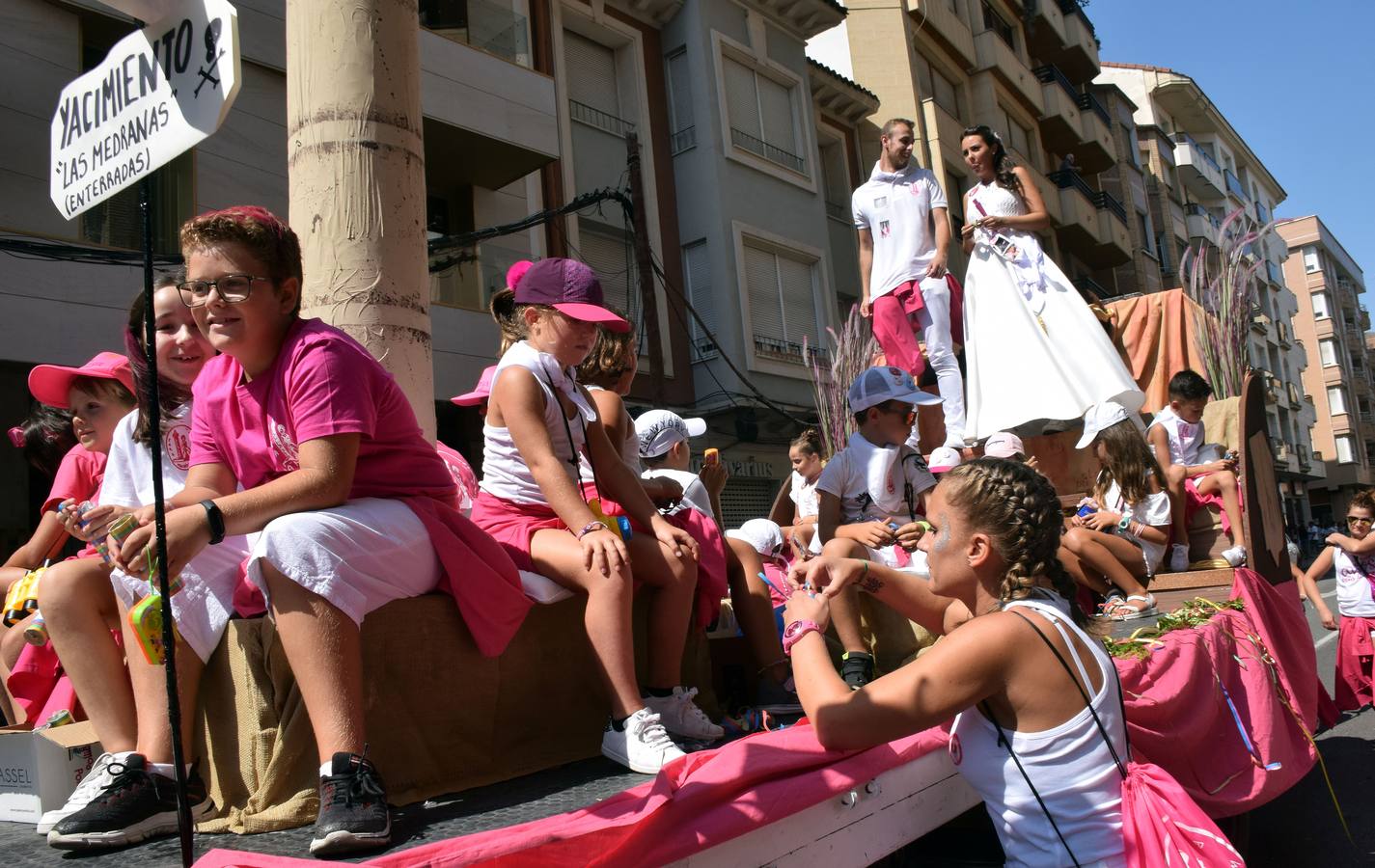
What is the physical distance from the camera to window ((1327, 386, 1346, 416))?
58.9 meters

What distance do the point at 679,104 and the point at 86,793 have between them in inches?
653

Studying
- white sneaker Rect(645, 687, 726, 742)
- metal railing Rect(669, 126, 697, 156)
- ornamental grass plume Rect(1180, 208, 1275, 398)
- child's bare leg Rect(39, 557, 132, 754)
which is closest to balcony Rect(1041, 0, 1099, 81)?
metal railing Rect(669, 126, 697, 156)

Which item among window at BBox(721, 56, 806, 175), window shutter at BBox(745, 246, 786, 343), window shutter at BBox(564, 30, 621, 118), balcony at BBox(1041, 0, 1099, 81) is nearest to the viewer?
window shutter at BBox(564, 30, 621, 118)

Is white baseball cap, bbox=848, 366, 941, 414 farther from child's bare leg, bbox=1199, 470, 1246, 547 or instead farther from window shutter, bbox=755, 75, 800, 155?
window shutter, bbox=755, 75, 800, 155

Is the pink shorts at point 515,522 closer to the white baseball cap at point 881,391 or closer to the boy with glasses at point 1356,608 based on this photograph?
the white baseball cap at point 881,391

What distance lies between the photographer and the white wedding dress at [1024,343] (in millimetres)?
6570

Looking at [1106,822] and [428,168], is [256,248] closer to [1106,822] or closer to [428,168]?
[1106,822]

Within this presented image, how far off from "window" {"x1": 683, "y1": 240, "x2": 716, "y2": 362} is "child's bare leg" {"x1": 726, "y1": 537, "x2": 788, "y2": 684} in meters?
13.0

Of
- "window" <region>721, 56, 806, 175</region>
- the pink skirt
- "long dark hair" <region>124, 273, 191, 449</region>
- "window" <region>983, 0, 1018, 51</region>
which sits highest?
"window" <region>983, 0, 1018, 51</region>

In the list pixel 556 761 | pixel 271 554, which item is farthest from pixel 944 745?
pixel 271 554

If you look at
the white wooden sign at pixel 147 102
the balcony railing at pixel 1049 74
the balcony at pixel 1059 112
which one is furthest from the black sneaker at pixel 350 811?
the balcony railing at pixel 1049 74

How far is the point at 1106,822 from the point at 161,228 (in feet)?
34.1

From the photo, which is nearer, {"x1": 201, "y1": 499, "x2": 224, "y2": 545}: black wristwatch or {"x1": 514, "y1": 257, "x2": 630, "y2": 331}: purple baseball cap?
{"x1": 201, "y1": 499, "x2": 224, "y2": 545}: black wristwatch

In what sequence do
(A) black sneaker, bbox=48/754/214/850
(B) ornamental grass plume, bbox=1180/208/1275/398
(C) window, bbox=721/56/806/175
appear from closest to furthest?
(A) black sneaker, bbox=48/754/214/850 → (B) ornamental grass plume, bbox=1180/208/1275/398 → (C) window, bbox=721/56/806/175
